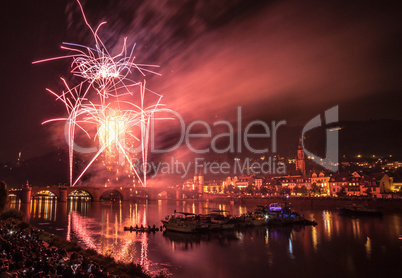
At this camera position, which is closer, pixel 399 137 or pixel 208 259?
pixel 208 259

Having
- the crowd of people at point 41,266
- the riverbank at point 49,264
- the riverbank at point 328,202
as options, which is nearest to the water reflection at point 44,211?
the riverbank at point 49,264

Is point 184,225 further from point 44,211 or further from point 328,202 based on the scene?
point 328,202

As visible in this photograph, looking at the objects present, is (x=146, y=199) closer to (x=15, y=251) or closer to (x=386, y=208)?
(x=386, y=208)

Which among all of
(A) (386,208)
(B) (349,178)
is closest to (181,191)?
(B) (349,178)

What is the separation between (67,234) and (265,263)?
2321 centimetres

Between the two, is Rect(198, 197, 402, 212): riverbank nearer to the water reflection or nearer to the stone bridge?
the stone bridge

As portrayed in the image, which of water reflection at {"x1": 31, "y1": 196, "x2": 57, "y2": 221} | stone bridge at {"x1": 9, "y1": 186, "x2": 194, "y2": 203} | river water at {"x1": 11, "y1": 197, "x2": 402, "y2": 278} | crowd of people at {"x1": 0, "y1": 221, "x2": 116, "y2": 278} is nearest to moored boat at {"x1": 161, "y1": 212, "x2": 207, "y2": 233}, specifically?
river water at {"x1": 11, "y1": 197, "x2": 402, "y2": 278}

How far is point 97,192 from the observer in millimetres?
94875

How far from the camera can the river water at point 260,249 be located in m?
22.6

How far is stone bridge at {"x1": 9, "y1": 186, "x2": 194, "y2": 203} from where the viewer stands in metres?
80.1

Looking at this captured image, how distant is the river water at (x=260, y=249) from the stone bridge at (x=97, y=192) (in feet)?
144

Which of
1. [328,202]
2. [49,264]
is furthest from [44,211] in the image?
[328,202]

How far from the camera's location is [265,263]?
2442 cm

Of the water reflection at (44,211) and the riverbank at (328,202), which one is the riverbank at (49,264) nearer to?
the water reflection at (44,211)
